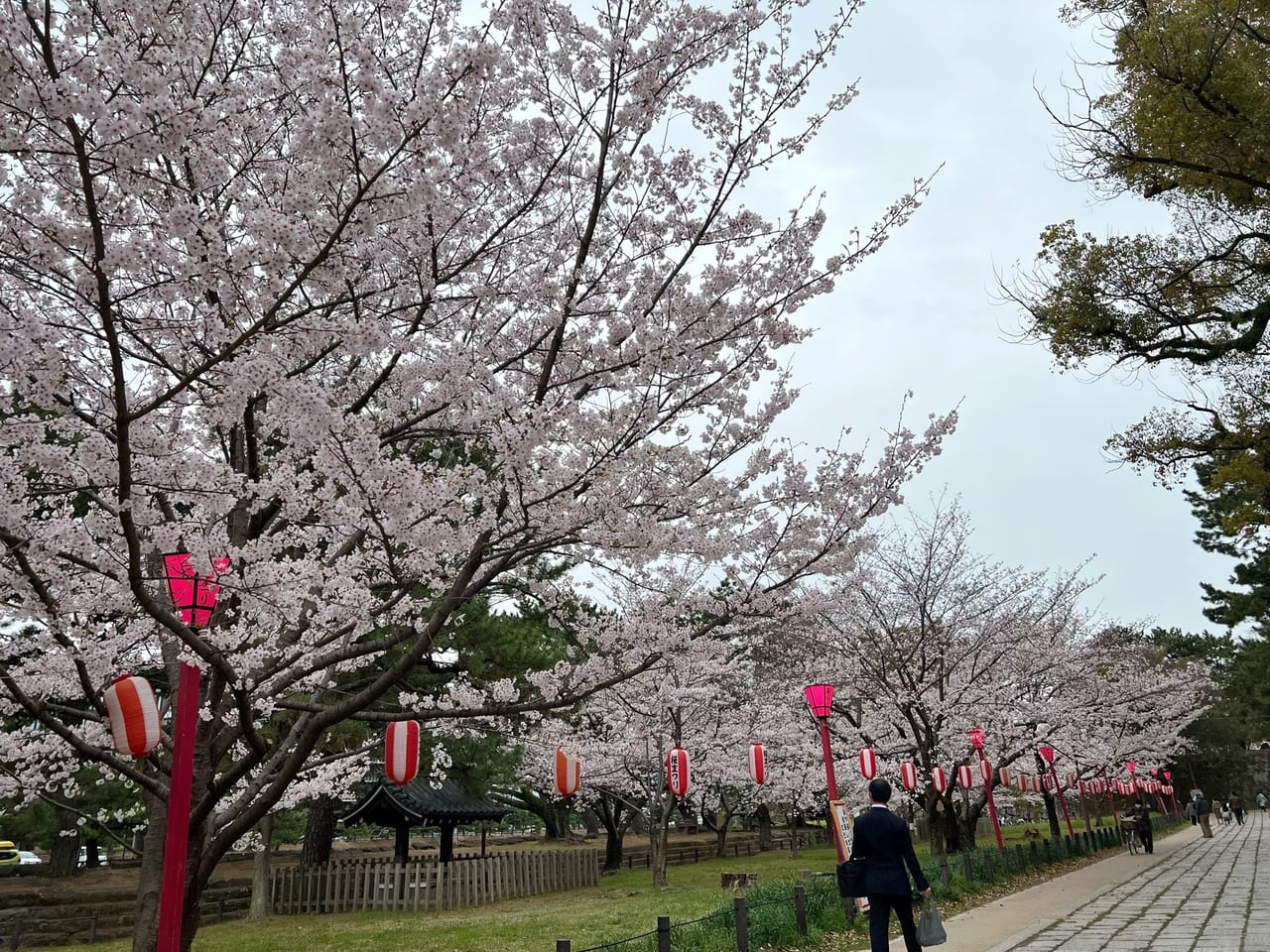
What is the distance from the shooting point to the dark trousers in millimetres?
5816

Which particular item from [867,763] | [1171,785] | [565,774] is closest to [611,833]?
[565,774]

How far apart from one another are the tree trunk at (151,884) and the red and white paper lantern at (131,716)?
0.94m

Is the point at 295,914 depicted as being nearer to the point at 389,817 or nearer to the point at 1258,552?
the point at 389,817

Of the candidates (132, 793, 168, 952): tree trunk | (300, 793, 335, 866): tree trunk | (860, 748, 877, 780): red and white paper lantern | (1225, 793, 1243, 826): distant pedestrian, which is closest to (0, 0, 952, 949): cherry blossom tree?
(132, 793, 168, 952): tree trunk

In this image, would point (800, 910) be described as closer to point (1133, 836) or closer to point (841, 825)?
point (841, 825)

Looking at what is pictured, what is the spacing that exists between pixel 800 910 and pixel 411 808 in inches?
429

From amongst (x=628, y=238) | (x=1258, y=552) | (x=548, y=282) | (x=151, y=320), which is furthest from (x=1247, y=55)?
(x=1258, y=552)

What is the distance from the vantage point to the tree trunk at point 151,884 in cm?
448

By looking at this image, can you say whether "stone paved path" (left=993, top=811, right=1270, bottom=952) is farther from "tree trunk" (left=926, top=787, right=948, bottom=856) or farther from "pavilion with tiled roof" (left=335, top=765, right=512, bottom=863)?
"pavilion with tiled roof" (left=335, top=765, right=512, bottom=863)

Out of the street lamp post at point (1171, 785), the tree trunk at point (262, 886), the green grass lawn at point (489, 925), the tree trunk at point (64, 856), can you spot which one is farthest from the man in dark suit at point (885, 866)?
the street lamp post at point (1171, 785)

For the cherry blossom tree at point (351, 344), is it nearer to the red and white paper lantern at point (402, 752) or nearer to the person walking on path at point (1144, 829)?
the red and white paper lantern at point (402, 752)

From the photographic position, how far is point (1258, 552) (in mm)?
27781

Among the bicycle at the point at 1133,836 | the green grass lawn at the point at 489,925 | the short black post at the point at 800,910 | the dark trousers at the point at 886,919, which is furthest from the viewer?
the bicycle at the point at 1133,836

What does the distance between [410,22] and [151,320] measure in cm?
231
